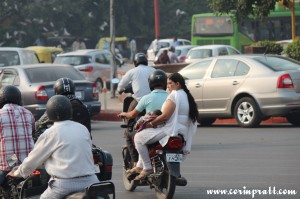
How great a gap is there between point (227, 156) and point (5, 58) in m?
13.2

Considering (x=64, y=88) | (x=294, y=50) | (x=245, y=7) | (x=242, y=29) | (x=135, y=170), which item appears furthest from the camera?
(x=242, y=29)

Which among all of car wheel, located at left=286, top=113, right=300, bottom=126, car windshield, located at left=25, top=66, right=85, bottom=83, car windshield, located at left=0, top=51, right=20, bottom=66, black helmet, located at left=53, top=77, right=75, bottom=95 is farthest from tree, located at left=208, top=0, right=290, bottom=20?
black helmet, located at left=53, top=77, right=75, bottom=95

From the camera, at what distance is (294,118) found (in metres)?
21.1

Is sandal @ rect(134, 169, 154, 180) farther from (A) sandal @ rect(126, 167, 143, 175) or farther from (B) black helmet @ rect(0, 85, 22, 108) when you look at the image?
(B) black helmet @ rect(0, 85, 22, 108)

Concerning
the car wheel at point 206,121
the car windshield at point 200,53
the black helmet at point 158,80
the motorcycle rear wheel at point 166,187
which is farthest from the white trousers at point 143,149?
the car windshield at point 200,53

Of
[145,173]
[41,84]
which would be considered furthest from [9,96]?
[41,84]

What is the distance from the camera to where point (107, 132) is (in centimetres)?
2142

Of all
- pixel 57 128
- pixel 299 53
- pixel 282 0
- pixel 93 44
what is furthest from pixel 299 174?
pixel 93 44

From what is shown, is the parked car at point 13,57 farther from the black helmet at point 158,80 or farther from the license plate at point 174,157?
the license plate at point 174,157

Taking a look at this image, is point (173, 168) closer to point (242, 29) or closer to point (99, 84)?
point (99, 84)

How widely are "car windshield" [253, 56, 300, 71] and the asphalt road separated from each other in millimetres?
1254

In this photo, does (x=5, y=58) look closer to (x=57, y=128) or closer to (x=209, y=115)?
(x=209, y=115)

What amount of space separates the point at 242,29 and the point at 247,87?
1223 inches

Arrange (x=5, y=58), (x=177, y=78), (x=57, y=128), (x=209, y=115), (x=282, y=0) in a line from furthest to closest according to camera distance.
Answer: (x=282, y=0), (x=5, y=58), (x=209, y=115), (x=177, y=78), (x=57, y=128)
